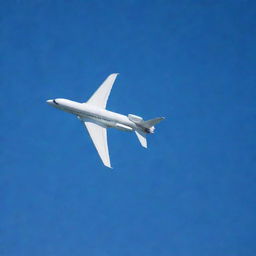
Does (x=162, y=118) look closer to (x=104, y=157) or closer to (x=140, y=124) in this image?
(x=140, y=124)

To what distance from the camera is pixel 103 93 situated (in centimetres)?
6812

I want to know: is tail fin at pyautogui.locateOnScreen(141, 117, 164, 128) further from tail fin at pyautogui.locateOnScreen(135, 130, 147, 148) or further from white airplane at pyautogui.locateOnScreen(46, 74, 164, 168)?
tail fin at pyautogui.locateOnScreen(135, 130, 147, 148)

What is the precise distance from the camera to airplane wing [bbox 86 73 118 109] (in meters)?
67.6

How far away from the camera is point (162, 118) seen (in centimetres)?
6247

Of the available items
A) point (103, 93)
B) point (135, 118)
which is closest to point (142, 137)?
point (135, 118)

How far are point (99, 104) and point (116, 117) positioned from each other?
13.8 ft

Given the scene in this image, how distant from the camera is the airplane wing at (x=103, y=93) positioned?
67.6 meters

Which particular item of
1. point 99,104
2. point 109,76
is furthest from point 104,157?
point 109,76

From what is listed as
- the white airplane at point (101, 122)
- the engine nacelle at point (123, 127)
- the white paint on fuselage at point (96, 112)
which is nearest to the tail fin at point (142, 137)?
the white airplane at point (101, 122)

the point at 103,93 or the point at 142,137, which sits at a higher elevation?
the point at 103,93

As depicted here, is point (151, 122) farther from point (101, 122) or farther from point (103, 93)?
point (103, 93)

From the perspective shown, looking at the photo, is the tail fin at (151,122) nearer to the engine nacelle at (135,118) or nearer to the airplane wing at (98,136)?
the engine nacelle at (135,118)

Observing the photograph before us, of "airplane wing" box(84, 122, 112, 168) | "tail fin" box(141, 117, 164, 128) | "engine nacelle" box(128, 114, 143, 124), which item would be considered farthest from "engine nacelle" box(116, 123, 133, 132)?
"airplane wing" box(84, 122, 112, 168)

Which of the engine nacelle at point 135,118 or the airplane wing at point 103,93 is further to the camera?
the airplane wing at point 103,93
